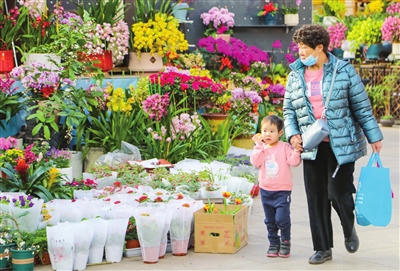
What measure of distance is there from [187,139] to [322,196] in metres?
3.38

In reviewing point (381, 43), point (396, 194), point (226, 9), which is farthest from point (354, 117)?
point (381, 43)

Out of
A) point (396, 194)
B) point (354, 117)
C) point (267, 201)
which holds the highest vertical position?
point (354, 117)

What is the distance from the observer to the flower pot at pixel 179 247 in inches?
240

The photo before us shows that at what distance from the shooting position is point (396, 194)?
8.89 meters

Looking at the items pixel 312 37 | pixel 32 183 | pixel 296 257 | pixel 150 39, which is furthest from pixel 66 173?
pixel 150 39

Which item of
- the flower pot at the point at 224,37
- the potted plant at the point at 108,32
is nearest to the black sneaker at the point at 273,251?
the potted plant at the point at 108,32

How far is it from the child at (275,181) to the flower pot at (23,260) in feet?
5.36

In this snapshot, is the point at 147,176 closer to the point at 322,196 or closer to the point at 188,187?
the point at 188,187

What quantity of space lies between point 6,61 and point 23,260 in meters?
4.25

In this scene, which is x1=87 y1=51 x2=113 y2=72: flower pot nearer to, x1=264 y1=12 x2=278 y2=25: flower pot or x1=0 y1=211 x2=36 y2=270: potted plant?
x1=264 y1=12 x2=278 y2=25: flower pot

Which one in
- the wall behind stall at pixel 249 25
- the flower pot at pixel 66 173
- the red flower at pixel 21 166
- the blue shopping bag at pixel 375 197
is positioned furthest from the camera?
the wall behind stall at pixel 249 25

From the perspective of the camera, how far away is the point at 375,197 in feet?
18.6

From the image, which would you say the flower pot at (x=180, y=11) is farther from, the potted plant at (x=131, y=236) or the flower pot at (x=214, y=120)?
the potted plant at (x=131, y=236)

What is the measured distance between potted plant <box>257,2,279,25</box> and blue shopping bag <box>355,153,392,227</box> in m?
7.98
